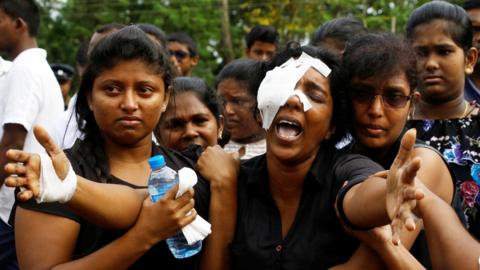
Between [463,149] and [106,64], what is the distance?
1839 millimetres

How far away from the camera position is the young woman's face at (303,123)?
9.03 ft

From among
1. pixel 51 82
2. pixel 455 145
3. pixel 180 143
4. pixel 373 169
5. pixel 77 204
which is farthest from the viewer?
pixel 51 82

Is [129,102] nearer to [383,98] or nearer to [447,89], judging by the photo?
[383,98]

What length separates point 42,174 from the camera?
2.25m

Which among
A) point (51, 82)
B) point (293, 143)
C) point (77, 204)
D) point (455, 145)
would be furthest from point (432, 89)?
point (51, 82)

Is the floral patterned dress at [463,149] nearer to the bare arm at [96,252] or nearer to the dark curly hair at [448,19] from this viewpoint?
the dark curly hair at [448,19]

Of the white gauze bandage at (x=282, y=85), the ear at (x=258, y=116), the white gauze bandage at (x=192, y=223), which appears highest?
the white gauze bandage at (x=282, y=85)

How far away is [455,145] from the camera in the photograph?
140 inches

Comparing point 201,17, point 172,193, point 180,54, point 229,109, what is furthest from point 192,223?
point 201,17

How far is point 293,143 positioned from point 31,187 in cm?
103

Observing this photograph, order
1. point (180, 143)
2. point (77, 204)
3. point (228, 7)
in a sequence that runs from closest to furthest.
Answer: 1. point (77, 204)
2. point (180, 143)
3. point (228, 7)

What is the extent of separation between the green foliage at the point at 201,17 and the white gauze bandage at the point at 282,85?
10152 mm

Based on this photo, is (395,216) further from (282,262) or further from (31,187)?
(31,187)

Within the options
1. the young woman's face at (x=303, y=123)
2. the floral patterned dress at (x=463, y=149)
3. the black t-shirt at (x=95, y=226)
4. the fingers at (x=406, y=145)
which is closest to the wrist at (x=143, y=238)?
the black t-shirt at (x=95, y=226)
